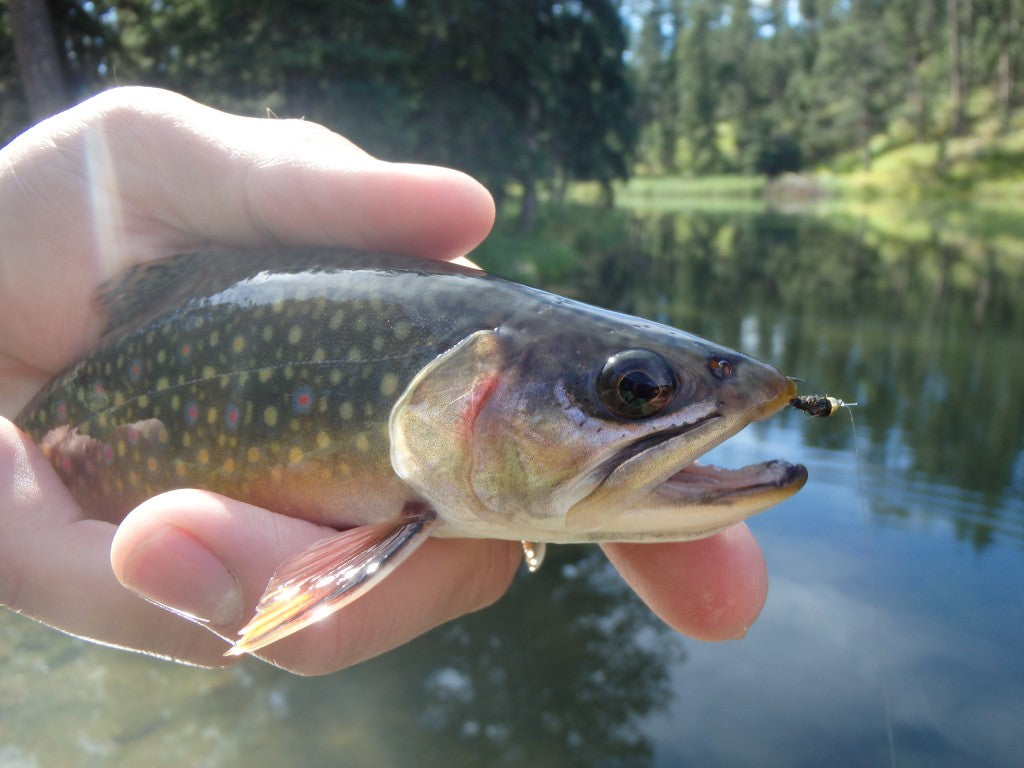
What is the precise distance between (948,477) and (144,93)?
10.5 metres

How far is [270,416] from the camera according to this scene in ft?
9.82

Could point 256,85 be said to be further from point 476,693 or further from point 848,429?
point 476,693

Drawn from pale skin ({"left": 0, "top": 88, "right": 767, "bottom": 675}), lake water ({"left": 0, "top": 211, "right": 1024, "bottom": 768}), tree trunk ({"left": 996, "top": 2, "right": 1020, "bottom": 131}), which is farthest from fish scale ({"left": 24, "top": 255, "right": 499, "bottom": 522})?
tree trunk ({"left": 996, "top": 2, "right": 1020, "bottom": 131})

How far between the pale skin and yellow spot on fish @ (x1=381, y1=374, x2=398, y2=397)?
52 centimetres

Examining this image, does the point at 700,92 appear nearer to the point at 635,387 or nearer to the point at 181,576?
the point at 635,387

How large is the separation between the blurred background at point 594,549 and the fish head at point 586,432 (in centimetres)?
105

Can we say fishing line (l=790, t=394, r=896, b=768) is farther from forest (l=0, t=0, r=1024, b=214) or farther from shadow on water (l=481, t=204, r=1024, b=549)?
forest (l=0, t=0, r=1024, b=214)

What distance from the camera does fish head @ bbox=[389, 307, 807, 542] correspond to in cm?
244

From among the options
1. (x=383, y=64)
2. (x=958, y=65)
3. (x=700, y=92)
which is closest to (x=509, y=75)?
(x=383, y=64)

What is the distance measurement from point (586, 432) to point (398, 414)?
62 centimetres

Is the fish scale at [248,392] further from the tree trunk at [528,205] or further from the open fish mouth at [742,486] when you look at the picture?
the tree trunk at [528,205]

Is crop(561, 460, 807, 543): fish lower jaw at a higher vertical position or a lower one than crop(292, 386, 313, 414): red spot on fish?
Result: lower

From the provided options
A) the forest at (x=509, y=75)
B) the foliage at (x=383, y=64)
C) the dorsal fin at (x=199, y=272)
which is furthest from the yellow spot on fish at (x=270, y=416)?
the foliage at (x=383, y=64)

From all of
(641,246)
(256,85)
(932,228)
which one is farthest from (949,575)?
(932,228)
